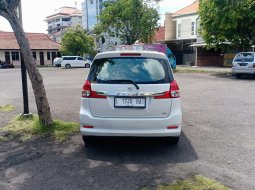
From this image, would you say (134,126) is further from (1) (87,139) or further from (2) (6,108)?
(2) (6,108)

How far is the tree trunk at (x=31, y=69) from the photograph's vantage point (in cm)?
601

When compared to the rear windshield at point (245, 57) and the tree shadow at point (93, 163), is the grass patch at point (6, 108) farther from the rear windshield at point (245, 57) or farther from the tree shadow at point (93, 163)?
the rear windshield at point (245, 57)

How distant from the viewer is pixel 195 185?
375 centimetres

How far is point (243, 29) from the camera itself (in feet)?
65.7

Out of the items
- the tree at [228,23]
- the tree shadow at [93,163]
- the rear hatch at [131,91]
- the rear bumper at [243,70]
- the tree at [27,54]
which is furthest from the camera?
the tree at [228,23]

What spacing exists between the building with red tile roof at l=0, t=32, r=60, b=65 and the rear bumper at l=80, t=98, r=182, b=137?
46.0m

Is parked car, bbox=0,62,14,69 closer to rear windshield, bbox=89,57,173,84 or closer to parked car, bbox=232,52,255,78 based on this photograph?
parked car, bbox=232,52,255,78

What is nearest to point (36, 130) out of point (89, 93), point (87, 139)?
point (87, 139)

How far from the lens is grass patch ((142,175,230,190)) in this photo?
3668mm

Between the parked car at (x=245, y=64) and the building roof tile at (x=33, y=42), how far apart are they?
39.0 meters

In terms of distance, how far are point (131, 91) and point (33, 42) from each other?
5032cm

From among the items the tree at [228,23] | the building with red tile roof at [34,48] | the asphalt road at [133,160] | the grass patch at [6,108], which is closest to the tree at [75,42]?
the building with red tile roof at [34,48]

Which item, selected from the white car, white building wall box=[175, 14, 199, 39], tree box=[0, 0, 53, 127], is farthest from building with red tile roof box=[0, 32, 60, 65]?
the white car

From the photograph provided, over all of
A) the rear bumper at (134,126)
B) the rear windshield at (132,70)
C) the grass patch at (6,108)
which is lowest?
the grass patch at (6,108)
